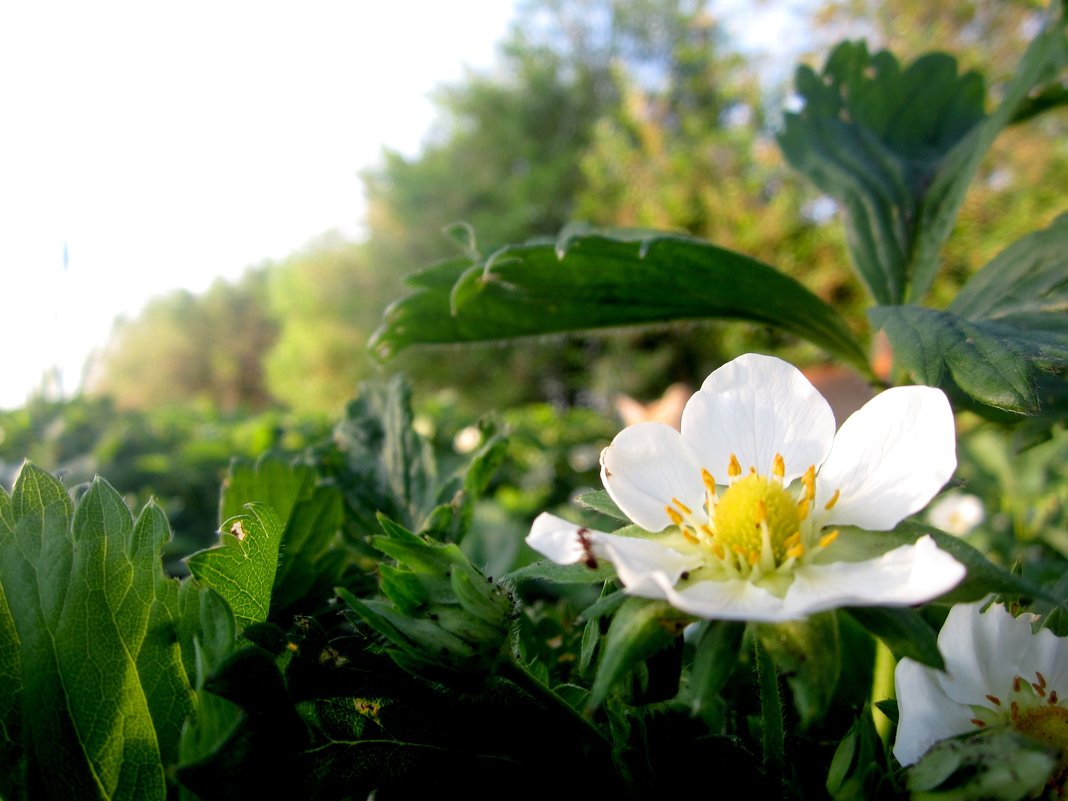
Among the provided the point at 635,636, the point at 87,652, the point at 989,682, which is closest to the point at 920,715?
the point at 989,682

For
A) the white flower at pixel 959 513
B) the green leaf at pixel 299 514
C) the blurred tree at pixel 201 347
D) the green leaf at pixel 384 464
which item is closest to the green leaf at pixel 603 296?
the green leaf at pixel 384 464

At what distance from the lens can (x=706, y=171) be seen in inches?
457

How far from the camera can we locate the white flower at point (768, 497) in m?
0.30

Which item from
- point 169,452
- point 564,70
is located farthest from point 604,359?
point 169,452

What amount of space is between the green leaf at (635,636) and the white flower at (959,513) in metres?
2.76

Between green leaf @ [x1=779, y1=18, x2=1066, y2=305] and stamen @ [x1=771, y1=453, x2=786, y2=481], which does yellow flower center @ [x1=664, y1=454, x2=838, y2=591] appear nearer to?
stamen @ [x1=771, y1=453, x2=786, y2=481]

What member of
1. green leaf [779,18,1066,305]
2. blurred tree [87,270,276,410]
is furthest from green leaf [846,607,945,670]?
blurred tree [87,270,276,410]

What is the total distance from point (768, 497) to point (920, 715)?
12cm

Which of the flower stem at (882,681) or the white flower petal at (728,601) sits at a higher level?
the white flower petal at (728,601)

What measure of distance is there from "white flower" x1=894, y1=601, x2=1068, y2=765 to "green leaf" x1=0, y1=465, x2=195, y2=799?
1.13 feet

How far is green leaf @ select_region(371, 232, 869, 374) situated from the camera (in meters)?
0.65

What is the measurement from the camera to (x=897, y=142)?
0.83 m

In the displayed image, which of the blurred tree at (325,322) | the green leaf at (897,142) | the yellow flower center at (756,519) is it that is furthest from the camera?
the blurred tree at (325,322)

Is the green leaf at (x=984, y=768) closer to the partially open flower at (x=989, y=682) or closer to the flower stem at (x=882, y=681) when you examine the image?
the partially open flower at (x=989, y=682)
